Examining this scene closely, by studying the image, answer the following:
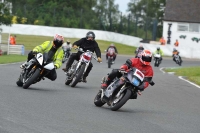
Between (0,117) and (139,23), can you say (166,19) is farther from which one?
(0,117)

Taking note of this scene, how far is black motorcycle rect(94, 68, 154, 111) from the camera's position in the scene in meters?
13.5

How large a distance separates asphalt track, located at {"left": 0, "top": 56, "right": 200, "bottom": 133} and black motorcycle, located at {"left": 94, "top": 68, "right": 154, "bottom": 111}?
0.67 ft

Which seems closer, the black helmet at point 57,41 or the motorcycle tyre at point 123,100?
the motorcycle tyre at point 123,100

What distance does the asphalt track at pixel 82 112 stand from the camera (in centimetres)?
1055

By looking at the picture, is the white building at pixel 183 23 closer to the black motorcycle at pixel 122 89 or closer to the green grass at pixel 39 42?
the green grass at pixel 39 42

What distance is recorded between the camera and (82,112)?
1276 cm

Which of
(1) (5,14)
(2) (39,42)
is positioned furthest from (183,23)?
(1) (5,14)

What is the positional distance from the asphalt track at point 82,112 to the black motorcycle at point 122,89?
0.20m

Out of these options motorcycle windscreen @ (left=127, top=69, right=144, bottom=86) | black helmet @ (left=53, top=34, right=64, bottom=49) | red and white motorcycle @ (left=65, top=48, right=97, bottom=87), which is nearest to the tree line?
red and white motorcycle @ (left=65, top=48, right=97, bottom=87)

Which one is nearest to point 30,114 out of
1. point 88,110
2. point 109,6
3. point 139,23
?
point 88,110

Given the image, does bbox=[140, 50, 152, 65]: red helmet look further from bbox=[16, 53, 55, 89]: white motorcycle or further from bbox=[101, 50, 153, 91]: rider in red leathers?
bbox=[16, 53, 55, 89]: white motorcycle

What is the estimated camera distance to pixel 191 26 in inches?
2928

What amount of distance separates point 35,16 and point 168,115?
6272 cm

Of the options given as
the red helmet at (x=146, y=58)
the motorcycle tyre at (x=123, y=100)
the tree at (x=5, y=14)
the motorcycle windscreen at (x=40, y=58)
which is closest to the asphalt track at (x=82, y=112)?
the motorcycle tyre at (x=123, y=100)
